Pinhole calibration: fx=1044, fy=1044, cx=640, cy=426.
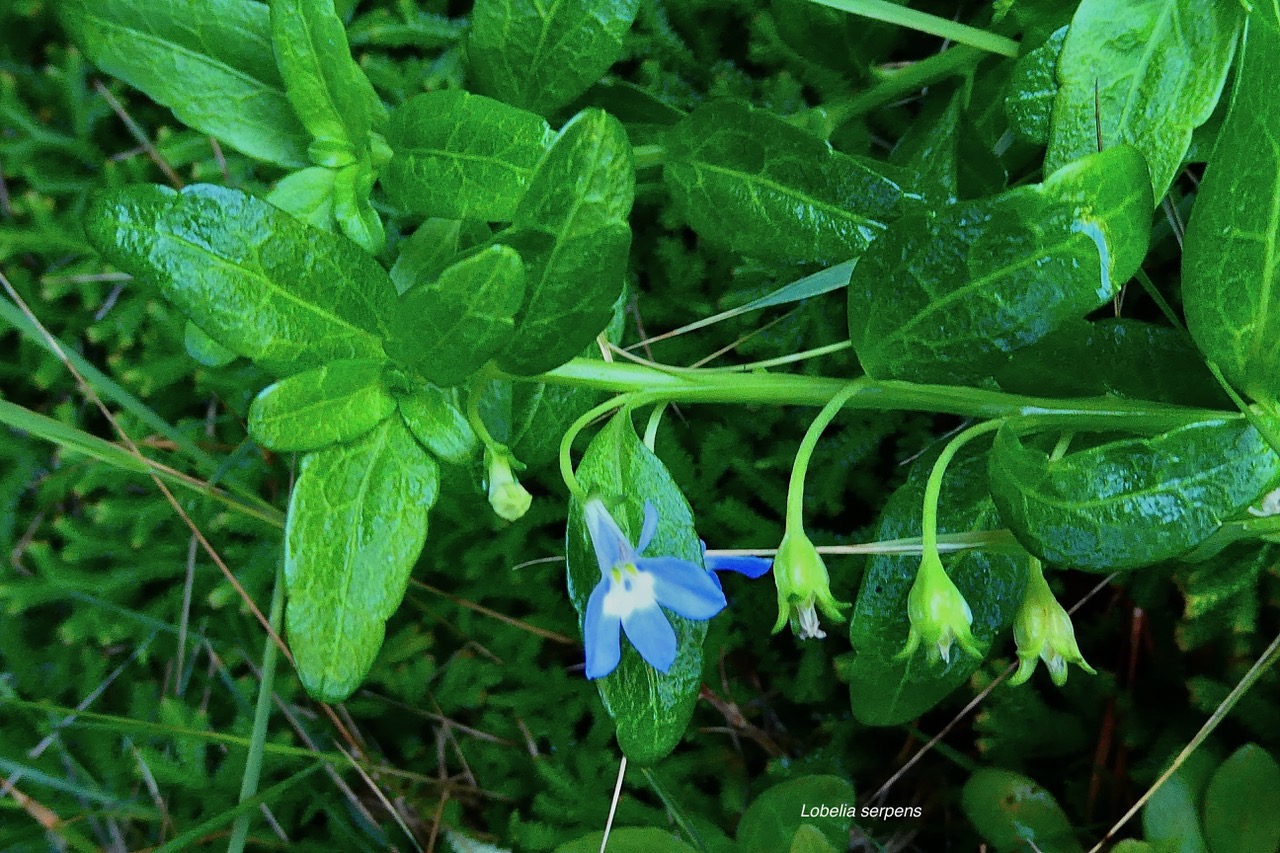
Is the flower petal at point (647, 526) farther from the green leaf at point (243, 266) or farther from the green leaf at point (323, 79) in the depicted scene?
the green leaf at point (323, 79)

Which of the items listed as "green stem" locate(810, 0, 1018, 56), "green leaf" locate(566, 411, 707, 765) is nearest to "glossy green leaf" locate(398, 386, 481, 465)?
"green leaf" locate(566, 411, 707, 765)

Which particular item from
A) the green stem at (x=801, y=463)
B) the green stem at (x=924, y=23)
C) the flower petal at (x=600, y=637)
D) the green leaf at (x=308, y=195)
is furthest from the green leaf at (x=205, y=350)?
the green stem at (x=924, y=23)

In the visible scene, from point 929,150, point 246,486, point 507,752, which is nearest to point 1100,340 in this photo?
point 929,150

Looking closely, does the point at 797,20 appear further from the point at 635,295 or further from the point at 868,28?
the point at 635,295

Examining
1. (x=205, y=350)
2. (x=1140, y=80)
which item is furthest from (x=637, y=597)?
(x=1140, y=80)

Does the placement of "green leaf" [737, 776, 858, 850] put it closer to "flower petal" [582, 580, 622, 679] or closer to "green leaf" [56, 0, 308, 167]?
"flower petal" [582, 580, 622, 679]
